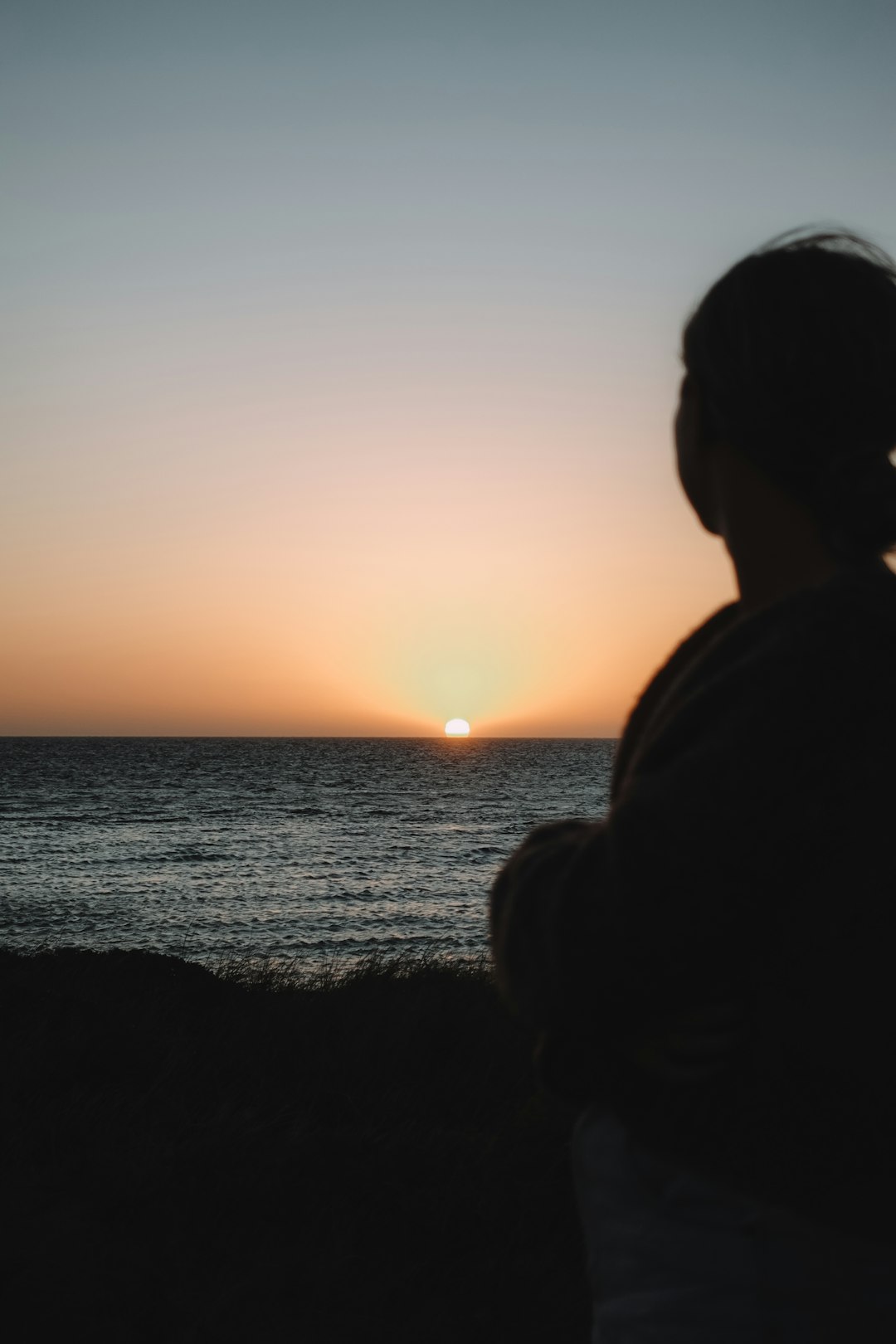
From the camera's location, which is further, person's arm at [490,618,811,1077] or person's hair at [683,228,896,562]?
person's hair at [683,228,896,562]

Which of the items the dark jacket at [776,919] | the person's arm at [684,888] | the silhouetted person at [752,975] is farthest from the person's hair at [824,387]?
the person's arm at [684,888]

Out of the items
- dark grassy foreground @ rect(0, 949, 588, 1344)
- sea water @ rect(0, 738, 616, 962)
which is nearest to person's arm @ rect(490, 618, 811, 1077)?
dark grassy foreground @ rect(0, 949, 588, 1344)

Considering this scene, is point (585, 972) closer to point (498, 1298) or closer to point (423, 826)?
point (498, 1298)

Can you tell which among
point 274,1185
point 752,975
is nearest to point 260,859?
point 274,1185

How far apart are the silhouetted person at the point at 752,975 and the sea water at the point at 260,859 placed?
824 cm

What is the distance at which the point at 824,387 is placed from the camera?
43.4 inches

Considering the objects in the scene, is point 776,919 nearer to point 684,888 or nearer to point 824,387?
point 684,888

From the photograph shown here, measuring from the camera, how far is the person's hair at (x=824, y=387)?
111 cm

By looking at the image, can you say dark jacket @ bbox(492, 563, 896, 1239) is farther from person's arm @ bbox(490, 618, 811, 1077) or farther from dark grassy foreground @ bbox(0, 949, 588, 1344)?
dark grassy foreground @ bbox(0, 949, 588, 1344)

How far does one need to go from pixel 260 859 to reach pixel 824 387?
34903 mm

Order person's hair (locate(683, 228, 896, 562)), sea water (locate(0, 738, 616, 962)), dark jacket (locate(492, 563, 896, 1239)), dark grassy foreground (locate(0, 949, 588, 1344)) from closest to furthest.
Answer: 1. dark jacket (locate(492, 563, 896, 1239))
2. person's hair (locate(683, 228, 896, 562))
3. dark grassy foreground (locate(0, 949, 588, 1344))
4. sea water (locate(0, 738, 616, 962))

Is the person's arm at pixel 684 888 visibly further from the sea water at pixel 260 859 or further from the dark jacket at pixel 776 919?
the sea water at pixel 260 859

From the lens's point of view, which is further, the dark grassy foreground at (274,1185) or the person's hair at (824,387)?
the dark grassy foreground at (274,1185)

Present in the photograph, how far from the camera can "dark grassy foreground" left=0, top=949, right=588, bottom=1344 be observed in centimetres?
328
